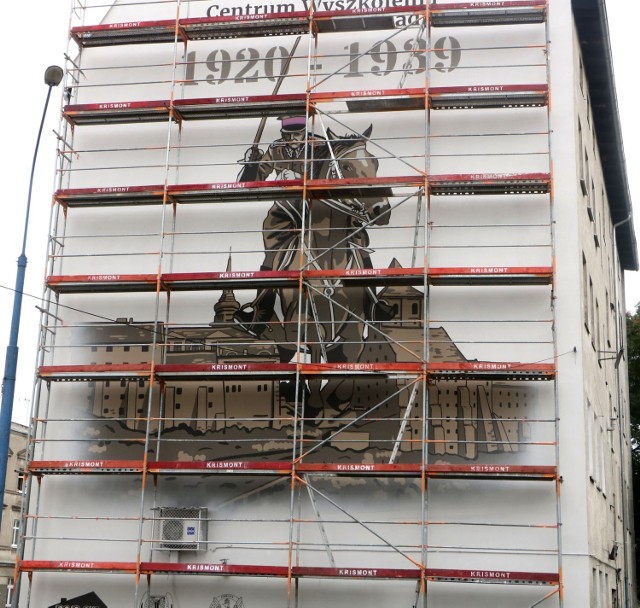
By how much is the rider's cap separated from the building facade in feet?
0.60

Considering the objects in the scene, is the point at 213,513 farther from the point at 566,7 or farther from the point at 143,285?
the point at 566,7

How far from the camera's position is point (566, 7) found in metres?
21.4

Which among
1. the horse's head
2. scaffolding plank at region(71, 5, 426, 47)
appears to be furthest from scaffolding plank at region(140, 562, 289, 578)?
scaffolding plank at region(71, 5, 426, 47)

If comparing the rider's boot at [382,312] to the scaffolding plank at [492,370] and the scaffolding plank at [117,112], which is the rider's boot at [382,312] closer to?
the scaffolding plank at [492,370]

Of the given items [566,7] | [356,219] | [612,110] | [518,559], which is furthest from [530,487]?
[612,110]

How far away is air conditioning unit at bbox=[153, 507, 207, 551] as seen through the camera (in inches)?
752

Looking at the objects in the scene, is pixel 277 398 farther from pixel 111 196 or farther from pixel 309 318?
pixel 111 196

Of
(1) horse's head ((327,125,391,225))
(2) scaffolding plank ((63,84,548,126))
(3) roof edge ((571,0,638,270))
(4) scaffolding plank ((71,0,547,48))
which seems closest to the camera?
(2) scaffolding plank ((63,84,548,126))

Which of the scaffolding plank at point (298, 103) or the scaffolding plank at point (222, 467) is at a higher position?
the scaffolding plank at point (298, 103)

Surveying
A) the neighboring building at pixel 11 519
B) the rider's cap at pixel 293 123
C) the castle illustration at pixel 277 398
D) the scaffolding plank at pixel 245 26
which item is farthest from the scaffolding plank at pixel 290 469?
the neighboring building at pixel 11 519

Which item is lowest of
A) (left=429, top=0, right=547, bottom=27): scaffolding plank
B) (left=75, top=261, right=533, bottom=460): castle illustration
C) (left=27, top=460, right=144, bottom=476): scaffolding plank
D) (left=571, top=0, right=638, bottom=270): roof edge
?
(left=27, top=460, right=144, bottom=476): scaffolding plank

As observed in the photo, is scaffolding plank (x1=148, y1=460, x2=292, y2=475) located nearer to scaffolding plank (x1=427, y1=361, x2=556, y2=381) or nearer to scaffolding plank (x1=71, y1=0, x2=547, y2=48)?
scaffolding plank (x1=427, y1=361, x2=556, y2=381)

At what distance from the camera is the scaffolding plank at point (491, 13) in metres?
20.8

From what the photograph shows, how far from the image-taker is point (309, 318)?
20.1m
